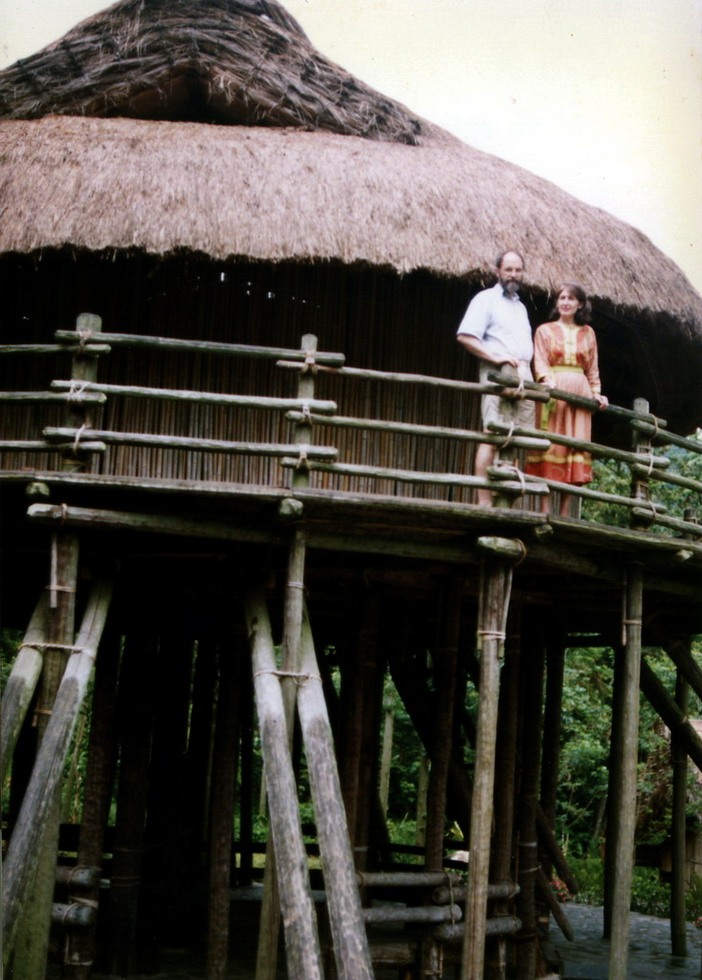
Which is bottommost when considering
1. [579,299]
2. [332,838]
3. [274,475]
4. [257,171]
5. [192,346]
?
[332,838]

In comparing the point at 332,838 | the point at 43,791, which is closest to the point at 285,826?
the point at 332,838

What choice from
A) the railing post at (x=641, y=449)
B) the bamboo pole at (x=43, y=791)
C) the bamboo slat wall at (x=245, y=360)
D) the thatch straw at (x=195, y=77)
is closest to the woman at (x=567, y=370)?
the railing post at (x=641, y=449)

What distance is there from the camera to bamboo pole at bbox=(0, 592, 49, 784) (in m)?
7.98

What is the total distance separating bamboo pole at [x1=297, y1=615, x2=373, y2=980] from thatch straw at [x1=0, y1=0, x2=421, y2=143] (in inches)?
209

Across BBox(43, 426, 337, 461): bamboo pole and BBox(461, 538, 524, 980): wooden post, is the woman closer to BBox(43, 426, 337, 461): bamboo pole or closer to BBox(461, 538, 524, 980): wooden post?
BBox(461, 538, 524, 980): wooden post

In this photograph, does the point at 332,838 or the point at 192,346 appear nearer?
the point at 332,838

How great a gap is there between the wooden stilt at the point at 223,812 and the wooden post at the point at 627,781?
2.86 metres

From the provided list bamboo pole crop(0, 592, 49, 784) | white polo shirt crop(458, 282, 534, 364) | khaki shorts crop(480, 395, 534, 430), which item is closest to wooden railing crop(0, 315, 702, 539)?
khaki shorts crop(480, 395, 534, 430)

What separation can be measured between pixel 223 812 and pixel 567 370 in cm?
428

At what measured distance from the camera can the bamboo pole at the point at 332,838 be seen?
7.61 metres

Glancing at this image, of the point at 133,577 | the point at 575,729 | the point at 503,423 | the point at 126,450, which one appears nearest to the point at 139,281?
the point at 126,450

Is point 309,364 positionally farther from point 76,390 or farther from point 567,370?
point 567,370

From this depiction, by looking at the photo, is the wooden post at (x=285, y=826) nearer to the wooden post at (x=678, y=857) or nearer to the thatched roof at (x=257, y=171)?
the thatched roof at (x=257, y=171)

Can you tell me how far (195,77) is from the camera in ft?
37.1
